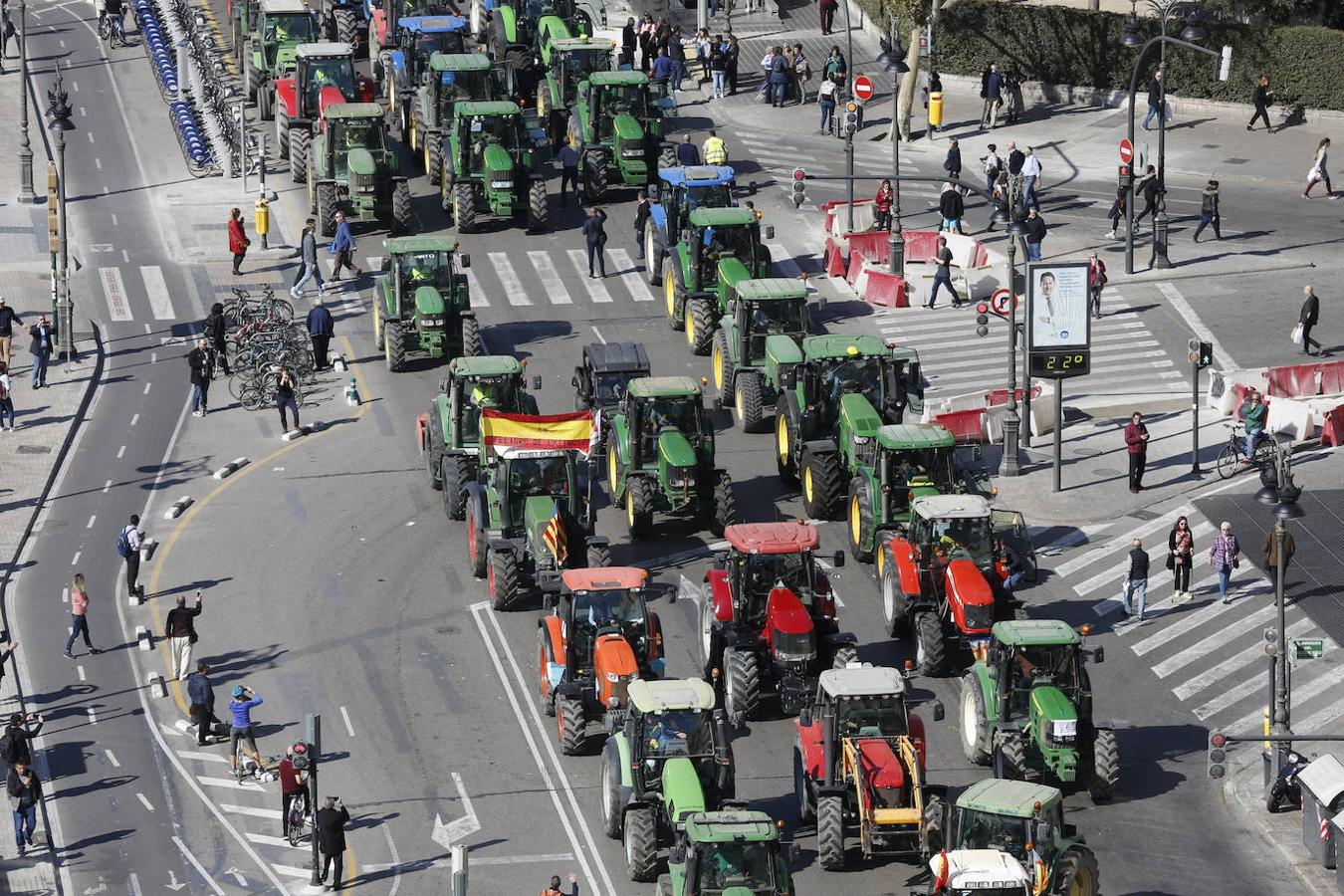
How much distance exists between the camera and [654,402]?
155ft

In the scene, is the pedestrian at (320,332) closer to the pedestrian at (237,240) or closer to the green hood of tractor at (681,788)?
the pedestrian at (237,240)

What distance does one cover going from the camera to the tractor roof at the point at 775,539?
135 ft

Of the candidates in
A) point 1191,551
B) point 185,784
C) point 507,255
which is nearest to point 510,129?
point 507,255

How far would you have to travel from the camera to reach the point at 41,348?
2205 inches

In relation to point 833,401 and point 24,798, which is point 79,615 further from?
point 833,401

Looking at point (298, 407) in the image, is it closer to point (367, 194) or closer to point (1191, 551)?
point (367, 194)

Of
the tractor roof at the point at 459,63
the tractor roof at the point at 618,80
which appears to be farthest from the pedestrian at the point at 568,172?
the tractor roof at the point at 459,63

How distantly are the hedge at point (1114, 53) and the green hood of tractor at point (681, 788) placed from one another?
42.9m

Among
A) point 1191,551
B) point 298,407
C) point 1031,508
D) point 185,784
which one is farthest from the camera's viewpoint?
point 298,407

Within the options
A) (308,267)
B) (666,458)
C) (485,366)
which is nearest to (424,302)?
(308,267)

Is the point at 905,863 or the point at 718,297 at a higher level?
the point at 718,297

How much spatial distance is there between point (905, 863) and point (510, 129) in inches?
1206

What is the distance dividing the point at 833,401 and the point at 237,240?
18733mm

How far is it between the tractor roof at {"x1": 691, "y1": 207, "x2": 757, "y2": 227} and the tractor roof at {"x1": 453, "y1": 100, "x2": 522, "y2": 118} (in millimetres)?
8071
